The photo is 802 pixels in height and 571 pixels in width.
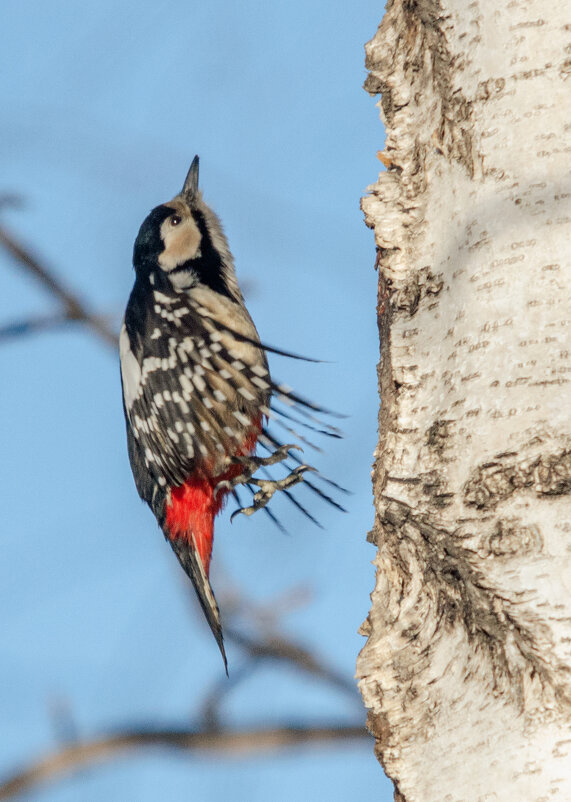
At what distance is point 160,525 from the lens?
3.57 meters

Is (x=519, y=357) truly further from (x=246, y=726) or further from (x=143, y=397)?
(x=246, y=726)

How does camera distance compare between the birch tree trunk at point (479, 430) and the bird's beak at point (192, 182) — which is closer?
the birch tree trunk at point (479, 430)

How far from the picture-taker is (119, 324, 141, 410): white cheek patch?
3.40 metres

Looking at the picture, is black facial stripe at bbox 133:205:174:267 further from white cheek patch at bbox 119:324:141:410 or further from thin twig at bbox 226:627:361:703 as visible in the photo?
thin twig at bbox 226:627:361:703

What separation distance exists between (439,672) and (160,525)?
6.96 feet

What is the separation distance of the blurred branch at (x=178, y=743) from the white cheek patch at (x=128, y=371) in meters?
1.26

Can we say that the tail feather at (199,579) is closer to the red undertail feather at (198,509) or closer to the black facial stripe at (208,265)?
the red undertail feather at (198,509)

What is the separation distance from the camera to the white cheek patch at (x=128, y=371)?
3.40 m

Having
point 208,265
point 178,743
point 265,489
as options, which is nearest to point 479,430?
point 265,489

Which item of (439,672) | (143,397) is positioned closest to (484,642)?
(439,672)

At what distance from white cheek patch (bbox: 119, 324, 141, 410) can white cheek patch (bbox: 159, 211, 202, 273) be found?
0.32 meters

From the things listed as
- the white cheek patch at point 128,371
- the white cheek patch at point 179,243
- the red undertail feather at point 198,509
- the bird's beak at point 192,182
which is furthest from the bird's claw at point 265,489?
the bird's beak at point 192,182

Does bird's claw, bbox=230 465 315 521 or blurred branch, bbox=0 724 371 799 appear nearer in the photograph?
bird's claw, bbox=230 465 315 521

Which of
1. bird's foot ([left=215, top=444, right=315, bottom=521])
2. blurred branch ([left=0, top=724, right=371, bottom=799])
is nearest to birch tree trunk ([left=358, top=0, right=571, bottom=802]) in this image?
bird's foot ([left=215, top=444, right=315, bottom=521])
